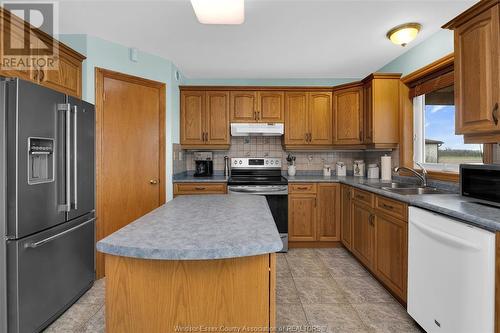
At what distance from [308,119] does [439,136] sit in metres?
1.62

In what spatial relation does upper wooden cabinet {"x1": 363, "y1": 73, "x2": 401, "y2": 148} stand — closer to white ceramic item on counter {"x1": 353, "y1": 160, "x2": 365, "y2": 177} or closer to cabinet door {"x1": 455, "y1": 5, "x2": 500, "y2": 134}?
white ceramic item on counter {"x1": 353, "y1": 160, "x2": 365, "y2": 177}

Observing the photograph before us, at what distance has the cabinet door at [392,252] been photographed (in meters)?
2.06

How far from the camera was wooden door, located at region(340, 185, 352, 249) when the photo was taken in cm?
324

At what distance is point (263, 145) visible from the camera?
417cm

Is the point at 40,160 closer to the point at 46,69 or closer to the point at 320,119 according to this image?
the point at 46,69

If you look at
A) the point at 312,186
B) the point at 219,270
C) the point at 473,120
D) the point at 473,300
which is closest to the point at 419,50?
the point at 473,120

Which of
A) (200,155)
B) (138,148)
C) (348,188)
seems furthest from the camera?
(200,155)

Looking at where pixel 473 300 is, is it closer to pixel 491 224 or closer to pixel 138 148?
Answer: pixel 491 224

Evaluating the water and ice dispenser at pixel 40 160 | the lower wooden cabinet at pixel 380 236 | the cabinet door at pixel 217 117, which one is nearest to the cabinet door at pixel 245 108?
the cabinet door at pixel 217 117

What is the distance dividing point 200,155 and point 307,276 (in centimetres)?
236

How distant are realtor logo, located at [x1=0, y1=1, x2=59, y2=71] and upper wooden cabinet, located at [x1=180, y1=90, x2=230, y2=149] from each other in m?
1.69

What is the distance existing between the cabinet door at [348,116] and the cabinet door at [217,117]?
155 centimetres

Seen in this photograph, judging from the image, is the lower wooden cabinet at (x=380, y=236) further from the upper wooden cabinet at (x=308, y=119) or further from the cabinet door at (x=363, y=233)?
the upper wooden cabinet at (x=308, y=119)

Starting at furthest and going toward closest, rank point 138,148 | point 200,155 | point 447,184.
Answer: point 200,155, point 138,148, point 447,184
